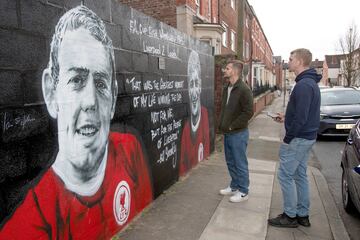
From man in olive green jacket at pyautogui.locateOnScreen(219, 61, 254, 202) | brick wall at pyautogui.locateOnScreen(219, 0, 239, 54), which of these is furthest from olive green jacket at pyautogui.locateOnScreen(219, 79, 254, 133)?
brick wall at pyautogui.locateOnScreen(219, 0, 239, 54)

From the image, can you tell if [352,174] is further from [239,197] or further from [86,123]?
[86,123]

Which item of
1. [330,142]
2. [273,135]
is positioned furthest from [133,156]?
[273,135]

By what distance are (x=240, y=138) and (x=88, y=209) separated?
2.47 meters

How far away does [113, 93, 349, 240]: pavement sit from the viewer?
4.21 meters

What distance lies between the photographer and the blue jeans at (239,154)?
525 cm

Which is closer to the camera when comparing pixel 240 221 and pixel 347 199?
pixel 240 221

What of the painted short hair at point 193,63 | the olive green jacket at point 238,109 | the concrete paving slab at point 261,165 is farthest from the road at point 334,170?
the painted short hair at point 193,63

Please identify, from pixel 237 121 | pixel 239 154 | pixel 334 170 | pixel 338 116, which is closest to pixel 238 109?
pixel 237 121

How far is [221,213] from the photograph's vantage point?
4852 millimetres

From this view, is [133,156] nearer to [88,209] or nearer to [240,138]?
[88,209]

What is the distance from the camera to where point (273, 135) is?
43.1ft

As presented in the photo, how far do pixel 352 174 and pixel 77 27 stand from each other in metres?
3.54

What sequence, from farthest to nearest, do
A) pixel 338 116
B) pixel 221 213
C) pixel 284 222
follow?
pixel 338 116, pixel 221 213, pixel 284 222

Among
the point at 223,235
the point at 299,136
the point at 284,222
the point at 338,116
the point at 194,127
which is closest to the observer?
the point at 223,235
